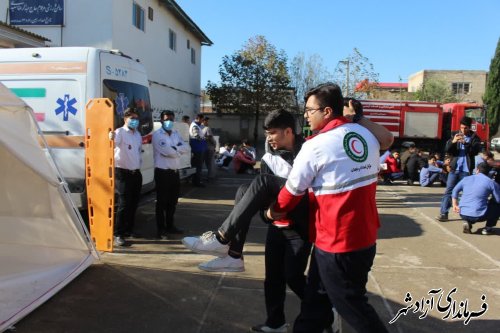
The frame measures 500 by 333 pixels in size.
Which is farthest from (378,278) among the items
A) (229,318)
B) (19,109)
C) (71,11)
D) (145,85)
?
(71,11)

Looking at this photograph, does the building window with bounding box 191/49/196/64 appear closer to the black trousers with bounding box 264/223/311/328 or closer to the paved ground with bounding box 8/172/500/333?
the paved ground with bounding box 8/172/500/333

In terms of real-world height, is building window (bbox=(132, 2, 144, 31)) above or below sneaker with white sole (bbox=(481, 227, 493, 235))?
above

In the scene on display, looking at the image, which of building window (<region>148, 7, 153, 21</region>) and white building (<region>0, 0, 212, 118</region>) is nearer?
white building (<region>0, 0, 212, 118</region>)

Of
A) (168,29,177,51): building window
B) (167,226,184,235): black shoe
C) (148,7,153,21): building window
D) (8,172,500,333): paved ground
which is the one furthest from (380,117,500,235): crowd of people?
(168,29,177,51): building window

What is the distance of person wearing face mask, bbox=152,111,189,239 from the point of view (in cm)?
636

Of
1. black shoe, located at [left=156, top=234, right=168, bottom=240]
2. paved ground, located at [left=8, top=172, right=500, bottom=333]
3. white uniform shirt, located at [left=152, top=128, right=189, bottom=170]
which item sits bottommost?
paved ground, located at [left=8, top=172, right=500, bottom=333]

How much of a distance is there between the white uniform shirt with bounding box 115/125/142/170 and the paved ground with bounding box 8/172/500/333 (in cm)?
109

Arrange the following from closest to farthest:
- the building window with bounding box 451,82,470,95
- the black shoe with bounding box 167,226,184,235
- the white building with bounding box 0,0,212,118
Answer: the black shoe with bounding box 167,226,184,235, the white building with bounding box 0,0,212,118, the building window with bounding box 451,82,470,95

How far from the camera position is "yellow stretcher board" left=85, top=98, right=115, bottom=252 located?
215 inches

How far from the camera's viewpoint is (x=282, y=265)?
134 inches

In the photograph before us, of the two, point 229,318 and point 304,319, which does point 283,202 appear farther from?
point 229,318

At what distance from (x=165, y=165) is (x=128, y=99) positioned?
4.19 ft

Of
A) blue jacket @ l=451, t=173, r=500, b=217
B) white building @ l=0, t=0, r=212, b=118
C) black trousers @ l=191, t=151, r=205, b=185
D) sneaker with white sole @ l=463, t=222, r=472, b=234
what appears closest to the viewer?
blue jacket @ l=451, t=173, r=500, b=217

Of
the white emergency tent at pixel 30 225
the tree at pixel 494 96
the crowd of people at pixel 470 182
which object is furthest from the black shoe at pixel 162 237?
the tree at pixel 494 96
